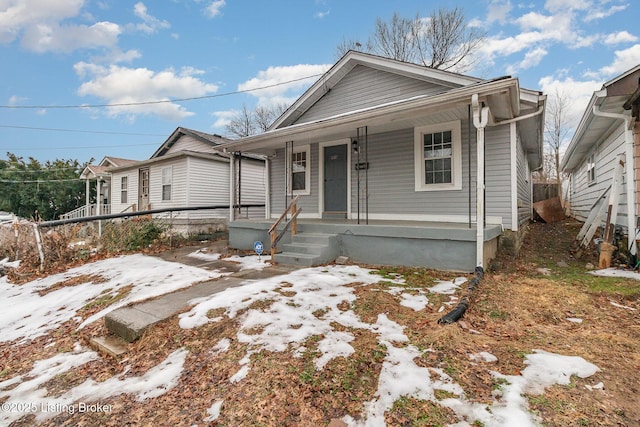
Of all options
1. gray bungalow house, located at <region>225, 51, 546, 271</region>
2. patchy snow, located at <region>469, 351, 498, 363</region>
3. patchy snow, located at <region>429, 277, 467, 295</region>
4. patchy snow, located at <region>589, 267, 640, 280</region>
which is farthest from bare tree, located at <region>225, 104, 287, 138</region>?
patchy snow, located at <region>469, 351, 498, 363</region>

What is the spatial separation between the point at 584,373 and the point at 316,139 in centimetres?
717

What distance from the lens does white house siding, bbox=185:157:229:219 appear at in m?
11.5

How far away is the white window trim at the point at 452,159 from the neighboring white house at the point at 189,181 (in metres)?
6.25

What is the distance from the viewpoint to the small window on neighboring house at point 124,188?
14509mm

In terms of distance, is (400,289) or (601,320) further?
(400,289)

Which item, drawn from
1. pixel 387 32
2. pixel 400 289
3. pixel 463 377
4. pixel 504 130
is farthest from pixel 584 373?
pixel 387 32

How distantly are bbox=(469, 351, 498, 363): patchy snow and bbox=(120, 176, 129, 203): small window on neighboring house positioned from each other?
16.2 meters

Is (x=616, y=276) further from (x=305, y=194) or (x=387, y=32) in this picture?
(x=387, y=32)

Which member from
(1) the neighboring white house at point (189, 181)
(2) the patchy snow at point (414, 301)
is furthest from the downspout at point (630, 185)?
(1) the neighboring white house at point (189, 181)

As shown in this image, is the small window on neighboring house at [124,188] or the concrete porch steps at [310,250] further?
the small window on neighboring house at [124,188]

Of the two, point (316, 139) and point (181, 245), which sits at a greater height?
point (316, 139)

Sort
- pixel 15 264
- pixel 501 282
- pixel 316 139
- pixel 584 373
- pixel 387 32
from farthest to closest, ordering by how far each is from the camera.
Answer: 1. pixel 387 32
2. pixel 316 139
3. pixel 15 264
4. pixel 501 282
5. pixel 584 373

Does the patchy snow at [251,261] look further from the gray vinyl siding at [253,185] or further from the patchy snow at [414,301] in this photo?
the gray vinyl siding at [253,185]

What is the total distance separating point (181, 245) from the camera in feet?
30.1
